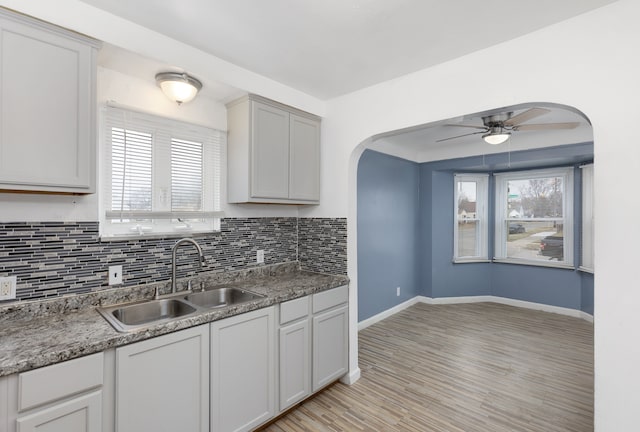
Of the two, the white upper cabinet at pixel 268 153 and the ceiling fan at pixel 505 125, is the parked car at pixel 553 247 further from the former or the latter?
the white upper cabinet at pixel 268 153

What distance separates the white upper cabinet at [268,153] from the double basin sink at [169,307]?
Answer: 737 millimetres

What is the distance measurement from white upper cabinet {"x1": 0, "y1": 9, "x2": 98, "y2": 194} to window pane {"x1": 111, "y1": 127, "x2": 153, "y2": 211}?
16.7 inches

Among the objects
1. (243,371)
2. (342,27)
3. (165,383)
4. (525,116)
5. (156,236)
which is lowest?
(243,371)

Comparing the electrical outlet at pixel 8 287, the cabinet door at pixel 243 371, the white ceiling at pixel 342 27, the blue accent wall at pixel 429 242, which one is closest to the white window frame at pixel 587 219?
the blue accent wall at pixel 429 242

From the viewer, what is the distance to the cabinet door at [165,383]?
→ 154 centimetres

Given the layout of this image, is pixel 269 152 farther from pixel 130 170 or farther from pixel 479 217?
pixel 479 217

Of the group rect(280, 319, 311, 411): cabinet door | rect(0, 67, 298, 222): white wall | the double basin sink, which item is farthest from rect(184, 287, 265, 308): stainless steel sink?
rect(0, 67, 298, 222): white wall

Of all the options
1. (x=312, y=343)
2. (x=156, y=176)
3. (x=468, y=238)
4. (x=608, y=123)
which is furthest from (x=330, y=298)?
(x=468, y=238)

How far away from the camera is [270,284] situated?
2.61m

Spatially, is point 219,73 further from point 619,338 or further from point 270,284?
point 619,338

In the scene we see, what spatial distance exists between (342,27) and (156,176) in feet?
5.28

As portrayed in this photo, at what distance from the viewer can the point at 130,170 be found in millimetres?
2209

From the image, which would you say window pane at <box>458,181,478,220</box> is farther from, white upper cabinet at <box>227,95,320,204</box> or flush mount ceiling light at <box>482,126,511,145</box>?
white upper cabinet at <box>227,95,320,204</box>

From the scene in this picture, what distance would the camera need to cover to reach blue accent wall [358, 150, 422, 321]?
4207 millimetres
